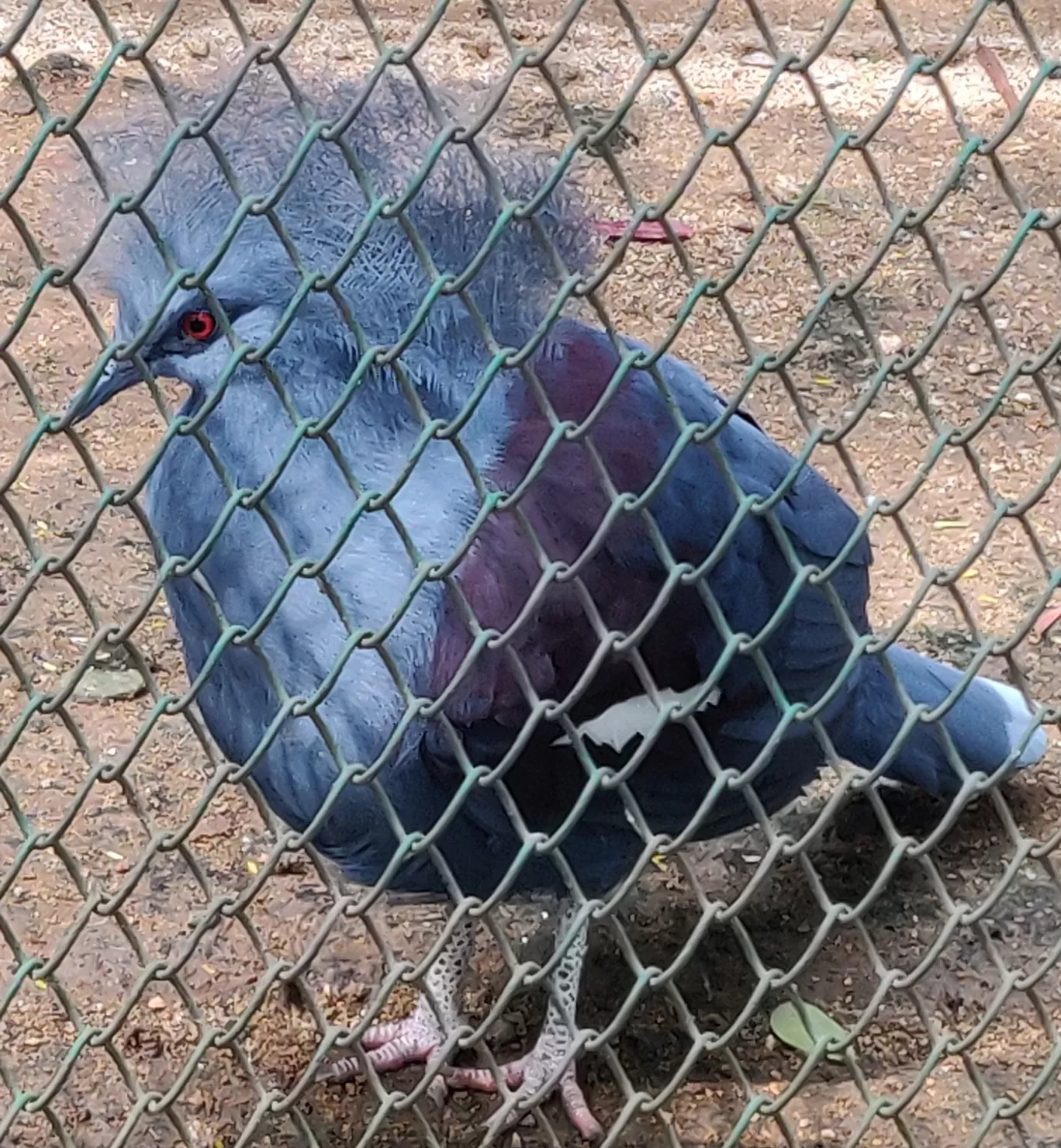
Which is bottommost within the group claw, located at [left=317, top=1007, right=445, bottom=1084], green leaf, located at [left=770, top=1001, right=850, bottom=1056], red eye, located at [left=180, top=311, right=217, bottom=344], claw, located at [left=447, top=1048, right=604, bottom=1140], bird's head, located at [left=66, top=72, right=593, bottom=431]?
claw, located at [left=317, top=1007, right=445, bottom=1084]

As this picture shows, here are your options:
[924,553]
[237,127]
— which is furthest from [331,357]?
[924,553]

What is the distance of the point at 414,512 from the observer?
200 cm

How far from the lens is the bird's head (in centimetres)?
184

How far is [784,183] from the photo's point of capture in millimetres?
4289

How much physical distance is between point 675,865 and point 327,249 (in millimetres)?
1258

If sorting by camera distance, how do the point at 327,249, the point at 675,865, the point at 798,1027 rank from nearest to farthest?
1. the point at 327,249
2. the point at 798,1027
3. the point at 675,865

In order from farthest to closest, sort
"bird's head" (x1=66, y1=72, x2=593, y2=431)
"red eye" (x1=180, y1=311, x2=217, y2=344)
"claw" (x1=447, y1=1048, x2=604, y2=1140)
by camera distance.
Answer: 1. "claw" (x1=447, y1=1048, x2=604, y2=1140)
2. "red eye" (x1=180, y1=311, x2=217, y2=344)
3. "bird's head" (x1=66, y1=72, x2=593, y2=431)

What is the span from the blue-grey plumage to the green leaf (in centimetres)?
38

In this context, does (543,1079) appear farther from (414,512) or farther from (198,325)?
(198,325)

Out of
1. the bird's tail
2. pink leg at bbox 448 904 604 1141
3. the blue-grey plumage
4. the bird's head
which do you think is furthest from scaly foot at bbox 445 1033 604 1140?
the bird's head

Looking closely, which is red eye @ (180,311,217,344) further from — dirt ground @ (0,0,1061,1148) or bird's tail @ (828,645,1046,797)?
bird's tail @ (828,645,1046,797)

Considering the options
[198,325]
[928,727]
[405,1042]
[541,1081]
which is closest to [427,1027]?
[405,1042]

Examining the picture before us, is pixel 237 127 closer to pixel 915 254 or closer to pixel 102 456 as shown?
pixel 102 456

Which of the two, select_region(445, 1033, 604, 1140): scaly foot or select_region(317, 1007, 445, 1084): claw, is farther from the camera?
select_region(317, 1007, 445, 1084): claw
